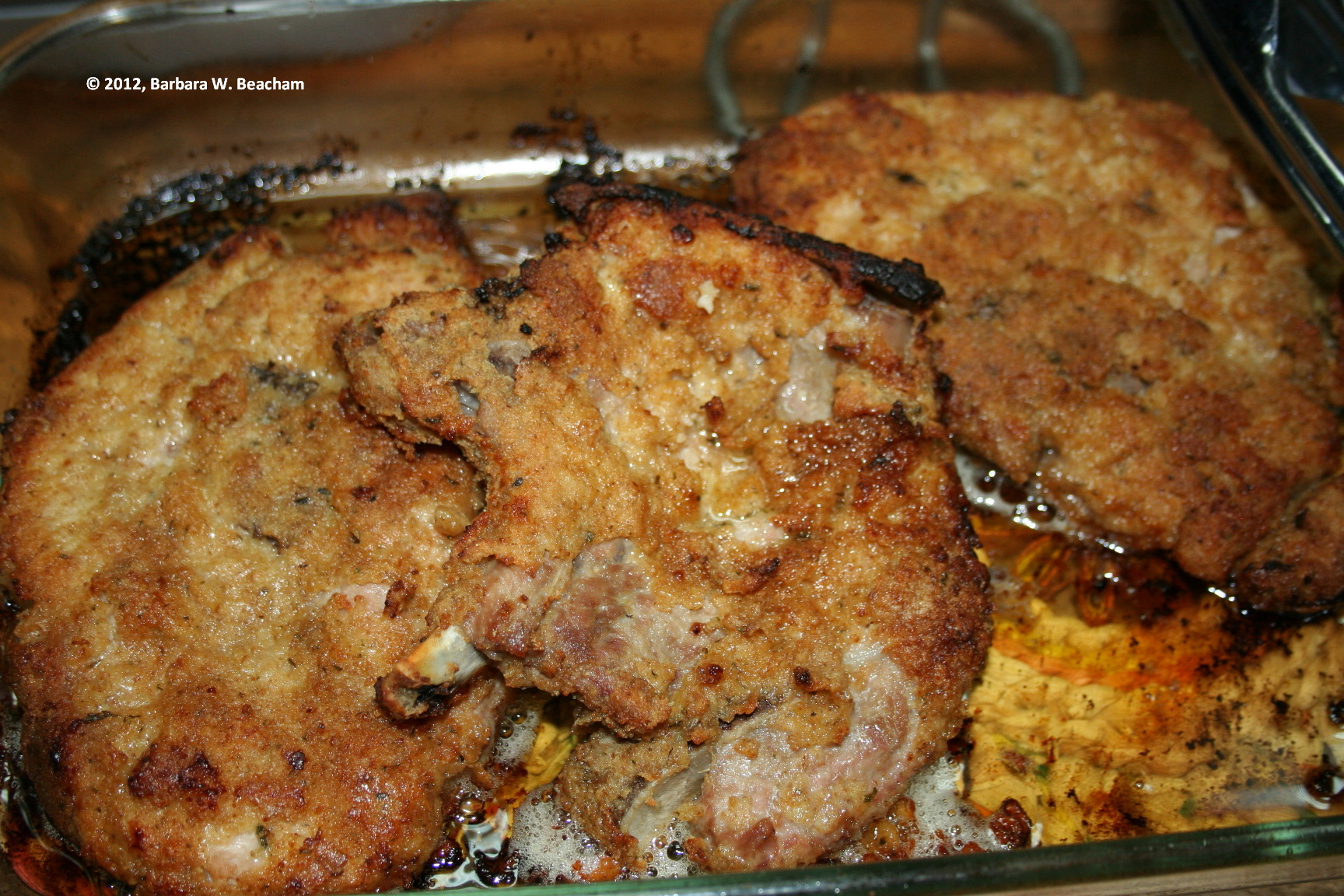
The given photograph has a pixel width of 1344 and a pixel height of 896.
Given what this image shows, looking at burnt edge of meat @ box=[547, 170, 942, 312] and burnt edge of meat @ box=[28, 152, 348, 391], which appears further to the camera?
burnt edge of meat @ box=[28, 152, 348, 391]

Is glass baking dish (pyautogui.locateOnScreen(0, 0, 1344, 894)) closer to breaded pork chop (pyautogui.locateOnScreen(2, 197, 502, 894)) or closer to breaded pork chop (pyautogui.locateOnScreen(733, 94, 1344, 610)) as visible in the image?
breaded pork chop (pyautogui.locateOnScreen(733, 94, 1344, 610))

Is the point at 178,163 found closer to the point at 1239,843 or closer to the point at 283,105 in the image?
the point at 283,105

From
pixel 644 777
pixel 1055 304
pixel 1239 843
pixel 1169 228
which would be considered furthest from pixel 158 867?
pixel 1169 228

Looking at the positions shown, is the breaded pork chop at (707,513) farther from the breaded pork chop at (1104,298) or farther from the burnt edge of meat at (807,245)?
the breaded pork chop at (1104,298)

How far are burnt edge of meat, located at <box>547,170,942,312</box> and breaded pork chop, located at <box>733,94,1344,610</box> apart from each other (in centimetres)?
37

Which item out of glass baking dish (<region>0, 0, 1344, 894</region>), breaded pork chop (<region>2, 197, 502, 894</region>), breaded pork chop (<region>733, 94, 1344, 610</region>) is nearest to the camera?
breaded pork chop (<region>2, 197, 502, 894</region>)

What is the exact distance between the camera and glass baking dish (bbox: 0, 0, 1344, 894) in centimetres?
303

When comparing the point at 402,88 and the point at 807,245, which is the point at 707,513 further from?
the point at 402,88

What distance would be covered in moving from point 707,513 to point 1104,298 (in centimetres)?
136

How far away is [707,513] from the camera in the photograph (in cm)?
240

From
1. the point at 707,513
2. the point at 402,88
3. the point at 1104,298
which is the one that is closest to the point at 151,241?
the point at 402,88

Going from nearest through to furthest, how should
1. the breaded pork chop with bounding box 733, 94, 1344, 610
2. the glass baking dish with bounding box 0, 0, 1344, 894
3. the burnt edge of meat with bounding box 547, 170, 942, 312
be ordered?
the burnt edge of meat with bounding box 547, 170, 942, 312 < the breaded pork chop with bounding box 733, 94, 1344, 610 < the glass baking dish with bounding box 0, 0, 1344, 894

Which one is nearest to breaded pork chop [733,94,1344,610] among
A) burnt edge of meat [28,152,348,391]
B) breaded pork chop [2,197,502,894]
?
breaded pork chop [2,197,502,894]

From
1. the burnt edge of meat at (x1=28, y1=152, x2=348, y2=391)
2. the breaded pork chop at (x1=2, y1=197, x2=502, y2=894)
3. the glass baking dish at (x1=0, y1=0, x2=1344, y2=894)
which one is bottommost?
the breaded pork chop at (x1=2, y1=197, x2=502, y2=894)
